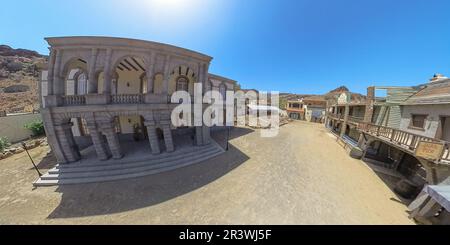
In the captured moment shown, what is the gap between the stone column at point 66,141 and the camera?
9.16 meters

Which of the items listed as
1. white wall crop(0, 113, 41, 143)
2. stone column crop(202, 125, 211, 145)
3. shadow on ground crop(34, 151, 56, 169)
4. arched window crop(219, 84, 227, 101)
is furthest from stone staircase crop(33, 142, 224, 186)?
white wall crop(0, 113, 41, 143)

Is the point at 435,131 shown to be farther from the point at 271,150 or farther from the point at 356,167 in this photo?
the point at 271,150

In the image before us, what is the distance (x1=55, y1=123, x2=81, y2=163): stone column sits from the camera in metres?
9.16

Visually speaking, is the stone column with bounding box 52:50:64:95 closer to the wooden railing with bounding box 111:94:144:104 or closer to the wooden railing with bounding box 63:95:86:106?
the wooden railing with bounding box 63:95:86:106

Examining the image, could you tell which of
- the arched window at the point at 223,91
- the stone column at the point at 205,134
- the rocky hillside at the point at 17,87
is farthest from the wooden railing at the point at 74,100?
the rocky hillside at the point at 17,87

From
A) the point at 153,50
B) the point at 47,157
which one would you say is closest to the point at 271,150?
the point at 153,50

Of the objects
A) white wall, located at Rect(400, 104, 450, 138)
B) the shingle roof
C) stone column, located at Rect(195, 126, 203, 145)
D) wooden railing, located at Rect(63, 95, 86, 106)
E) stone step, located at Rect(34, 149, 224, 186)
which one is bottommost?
stone step, located at Rect(34, 149, 224, 186)

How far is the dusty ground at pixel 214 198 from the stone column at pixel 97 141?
2.23 metres

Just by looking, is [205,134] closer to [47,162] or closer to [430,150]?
[47,162]

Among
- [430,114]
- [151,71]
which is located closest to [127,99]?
[151,71]

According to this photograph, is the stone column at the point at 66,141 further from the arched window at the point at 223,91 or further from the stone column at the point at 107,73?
the arched window at the point at 223,91

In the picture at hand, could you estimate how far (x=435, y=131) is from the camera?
9234mm

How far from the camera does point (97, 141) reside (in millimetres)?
9281

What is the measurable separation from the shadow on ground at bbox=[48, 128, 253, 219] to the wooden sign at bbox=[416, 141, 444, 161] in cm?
1036
